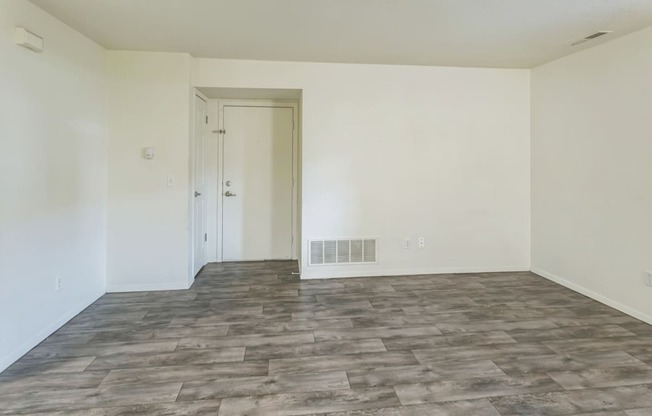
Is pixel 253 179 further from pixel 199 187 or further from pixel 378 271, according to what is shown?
pixel 378 271

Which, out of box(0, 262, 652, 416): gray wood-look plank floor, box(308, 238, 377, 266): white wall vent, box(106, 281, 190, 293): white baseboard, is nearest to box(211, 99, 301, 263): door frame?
box(308, 238, 377, 266): white wall vent

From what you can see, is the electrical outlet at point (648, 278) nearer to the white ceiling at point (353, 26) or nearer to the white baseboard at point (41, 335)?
the white ceiling at point (353, 26)

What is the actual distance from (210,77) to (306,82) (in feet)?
3.37

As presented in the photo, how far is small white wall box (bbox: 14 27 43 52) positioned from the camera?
7.59ft

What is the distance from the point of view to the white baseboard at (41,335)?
2252mm

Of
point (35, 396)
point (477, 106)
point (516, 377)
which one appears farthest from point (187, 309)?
point (477, 106)

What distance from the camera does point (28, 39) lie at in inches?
93.2

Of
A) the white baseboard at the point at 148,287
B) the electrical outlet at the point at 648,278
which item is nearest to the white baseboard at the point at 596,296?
the electrical outlet at the point at 648,278

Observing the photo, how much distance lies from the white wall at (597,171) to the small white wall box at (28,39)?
4.61 meters

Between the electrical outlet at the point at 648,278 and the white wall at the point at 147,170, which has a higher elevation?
the white wall at the point at 147,170

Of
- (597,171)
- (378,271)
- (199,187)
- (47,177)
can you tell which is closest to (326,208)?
(378,271)

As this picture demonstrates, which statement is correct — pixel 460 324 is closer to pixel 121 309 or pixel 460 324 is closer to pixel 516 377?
pixel 516 377

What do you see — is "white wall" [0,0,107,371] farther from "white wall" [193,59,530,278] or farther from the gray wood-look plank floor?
"white wall" [193,59,530,278]

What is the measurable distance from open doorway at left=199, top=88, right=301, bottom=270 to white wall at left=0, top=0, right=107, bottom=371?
1467mm
